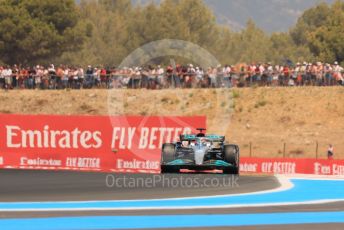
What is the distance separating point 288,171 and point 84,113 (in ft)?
71.4

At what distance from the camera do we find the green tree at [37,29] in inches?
2985

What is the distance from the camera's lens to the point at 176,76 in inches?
2093

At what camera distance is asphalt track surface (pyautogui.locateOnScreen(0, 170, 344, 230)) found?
20.4 m

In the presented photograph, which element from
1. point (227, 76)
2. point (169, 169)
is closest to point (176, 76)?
point (227, 76)

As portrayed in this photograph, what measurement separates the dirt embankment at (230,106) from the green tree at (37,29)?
1735 cm

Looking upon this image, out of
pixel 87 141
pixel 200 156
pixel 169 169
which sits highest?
pixel 200 156

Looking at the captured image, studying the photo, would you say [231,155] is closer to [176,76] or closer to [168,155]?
[168,155]

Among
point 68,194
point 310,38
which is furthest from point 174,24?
point 68,194

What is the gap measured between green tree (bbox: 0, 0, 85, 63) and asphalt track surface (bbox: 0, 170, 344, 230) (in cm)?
4106

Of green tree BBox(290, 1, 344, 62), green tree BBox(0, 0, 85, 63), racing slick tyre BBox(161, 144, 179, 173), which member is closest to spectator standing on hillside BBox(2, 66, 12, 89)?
green tree BBox(0, 0, 85, 63)

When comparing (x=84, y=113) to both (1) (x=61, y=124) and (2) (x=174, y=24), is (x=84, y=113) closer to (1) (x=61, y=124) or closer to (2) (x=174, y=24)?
(1) (x=61, y=124)

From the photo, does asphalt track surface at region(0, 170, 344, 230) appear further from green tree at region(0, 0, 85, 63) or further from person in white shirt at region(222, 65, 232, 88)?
green tree at region(0, 0, 85, 63)

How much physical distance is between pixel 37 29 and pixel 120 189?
5297cm

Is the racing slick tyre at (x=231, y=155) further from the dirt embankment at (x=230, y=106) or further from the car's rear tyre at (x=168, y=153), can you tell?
the dirt embankment at (x=230, y=106)
